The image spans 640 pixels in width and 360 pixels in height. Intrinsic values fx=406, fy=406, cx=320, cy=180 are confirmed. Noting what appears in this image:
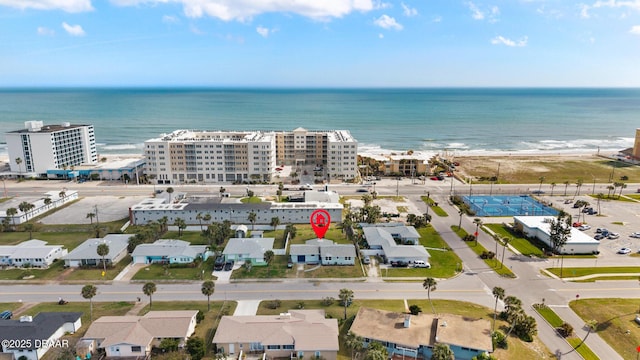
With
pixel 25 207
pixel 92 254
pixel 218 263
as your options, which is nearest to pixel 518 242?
pixel 218 263

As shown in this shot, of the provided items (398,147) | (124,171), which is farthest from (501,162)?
(124,171)

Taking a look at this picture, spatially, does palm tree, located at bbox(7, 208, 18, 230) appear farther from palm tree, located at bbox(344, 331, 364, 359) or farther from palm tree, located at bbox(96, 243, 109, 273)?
palm tree, located at bbox(344, 331, 364, 359)

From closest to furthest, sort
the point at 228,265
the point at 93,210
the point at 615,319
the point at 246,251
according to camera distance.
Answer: the point at 615,319, the point at 228,265, the point at 246,251, the point at 93,210

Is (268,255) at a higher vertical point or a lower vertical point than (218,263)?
higher

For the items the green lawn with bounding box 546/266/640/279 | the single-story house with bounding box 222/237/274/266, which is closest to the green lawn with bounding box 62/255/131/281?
the single-story house with bounding box 222/237/274/266

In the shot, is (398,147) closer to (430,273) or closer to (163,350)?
(430,273)

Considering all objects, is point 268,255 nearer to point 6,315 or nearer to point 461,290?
point 461,290

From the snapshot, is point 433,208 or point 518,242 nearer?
point 518,242
